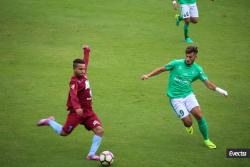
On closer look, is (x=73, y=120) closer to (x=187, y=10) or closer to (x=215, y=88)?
(x=215, y=88)

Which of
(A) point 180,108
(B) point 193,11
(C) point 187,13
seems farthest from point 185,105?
(B) point 193,11

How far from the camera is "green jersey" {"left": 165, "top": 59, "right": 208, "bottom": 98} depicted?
1032cm

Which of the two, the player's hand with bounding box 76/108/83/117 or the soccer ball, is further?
the soccer ball

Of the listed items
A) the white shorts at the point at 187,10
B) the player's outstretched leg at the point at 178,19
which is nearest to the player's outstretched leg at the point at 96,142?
the white shorts at the point at 187,10

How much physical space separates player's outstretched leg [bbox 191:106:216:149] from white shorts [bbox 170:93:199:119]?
0.38 feet

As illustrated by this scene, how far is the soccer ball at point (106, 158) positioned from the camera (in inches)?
362

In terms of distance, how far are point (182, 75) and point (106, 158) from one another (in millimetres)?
2530

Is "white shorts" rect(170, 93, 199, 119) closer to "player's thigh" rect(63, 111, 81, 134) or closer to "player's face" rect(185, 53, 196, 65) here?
"player's face" rect(185, 53, 196, 65)

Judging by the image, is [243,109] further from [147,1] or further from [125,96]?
[147,1]

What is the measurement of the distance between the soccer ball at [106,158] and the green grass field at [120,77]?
10.3 inches

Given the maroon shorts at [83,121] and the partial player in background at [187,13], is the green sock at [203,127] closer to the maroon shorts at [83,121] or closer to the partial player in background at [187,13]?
the maroon shorts at [83,121]

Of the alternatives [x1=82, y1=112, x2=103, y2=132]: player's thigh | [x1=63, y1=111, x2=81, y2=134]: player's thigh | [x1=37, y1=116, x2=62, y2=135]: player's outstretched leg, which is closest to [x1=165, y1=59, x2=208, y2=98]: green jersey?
[x1=82, y1=112, x2=103, y2=132]: player's thigh

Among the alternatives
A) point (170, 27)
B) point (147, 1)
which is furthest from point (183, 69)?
point (147, 1)

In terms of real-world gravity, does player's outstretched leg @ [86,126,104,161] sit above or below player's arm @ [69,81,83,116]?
below
